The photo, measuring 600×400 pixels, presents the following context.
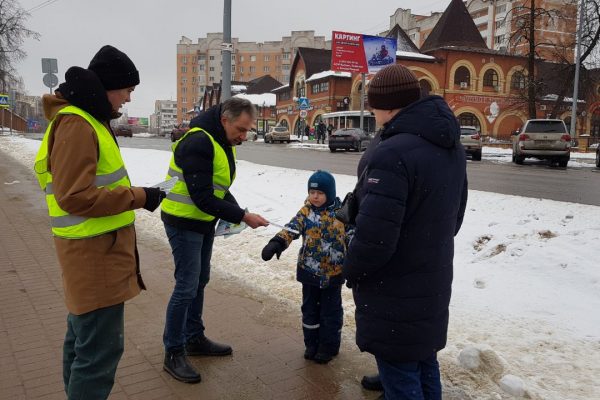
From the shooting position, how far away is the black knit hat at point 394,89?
7.52ft

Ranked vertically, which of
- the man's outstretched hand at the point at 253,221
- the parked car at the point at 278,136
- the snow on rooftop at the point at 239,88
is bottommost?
the man's outstretched hand at the point at 253,221

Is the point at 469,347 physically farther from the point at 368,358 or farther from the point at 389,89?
the point at 389,89

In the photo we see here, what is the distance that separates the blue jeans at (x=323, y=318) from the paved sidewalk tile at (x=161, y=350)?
137 millimetres

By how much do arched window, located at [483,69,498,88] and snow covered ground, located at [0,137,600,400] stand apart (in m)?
45.1

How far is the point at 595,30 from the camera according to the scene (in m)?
31.5

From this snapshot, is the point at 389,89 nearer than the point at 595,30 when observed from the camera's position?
Yes

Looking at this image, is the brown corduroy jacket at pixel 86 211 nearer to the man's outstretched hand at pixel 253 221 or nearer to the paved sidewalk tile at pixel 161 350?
the man's outstretched hand at pixel 253 221

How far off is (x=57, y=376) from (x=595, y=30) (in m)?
36.1

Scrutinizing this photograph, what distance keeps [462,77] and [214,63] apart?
8888 cm

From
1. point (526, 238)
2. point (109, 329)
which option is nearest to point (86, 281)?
point (109, 329)

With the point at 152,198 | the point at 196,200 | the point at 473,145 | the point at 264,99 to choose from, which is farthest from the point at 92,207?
the point at 264,99

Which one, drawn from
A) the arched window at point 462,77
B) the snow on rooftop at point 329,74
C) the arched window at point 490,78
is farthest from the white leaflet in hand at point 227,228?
the arched window at point 490,78

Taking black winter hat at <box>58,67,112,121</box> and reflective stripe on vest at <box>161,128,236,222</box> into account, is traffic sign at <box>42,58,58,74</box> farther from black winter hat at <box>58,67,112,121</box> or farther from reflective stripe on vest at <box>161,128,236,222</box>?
black winter hat at <box>58,67,112,121</box>

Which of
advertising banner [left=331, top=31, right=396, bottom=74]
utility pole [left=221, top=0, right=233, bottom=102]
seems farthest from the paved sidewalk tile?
advertising banner [left=331, top=31, right=396, bottom=74]
